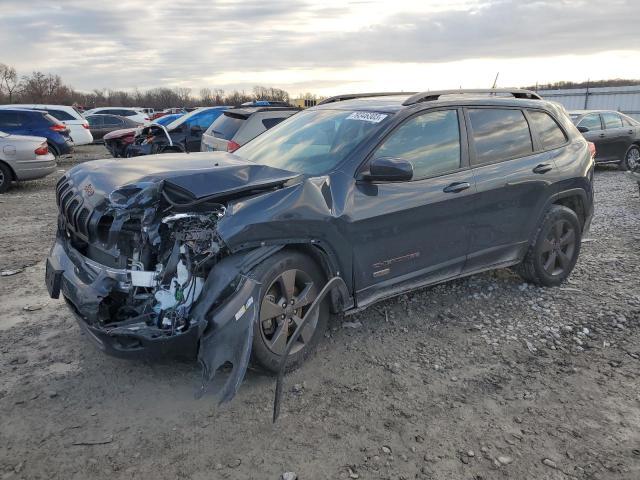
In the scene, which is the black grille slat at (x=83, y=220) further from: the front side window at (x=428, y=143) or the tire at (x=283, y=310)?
the front side window at (x=428, y=143)

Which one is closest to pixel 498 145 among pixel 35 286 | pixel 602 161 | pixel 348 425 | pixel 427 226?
pixel 427 226

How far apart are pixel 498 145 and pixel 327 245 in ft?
6.56

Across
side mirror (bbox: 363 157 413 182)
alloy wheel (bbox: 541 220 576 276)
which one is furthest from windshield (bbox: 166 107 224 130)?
side mirror (bbox: 363 157 413 182)

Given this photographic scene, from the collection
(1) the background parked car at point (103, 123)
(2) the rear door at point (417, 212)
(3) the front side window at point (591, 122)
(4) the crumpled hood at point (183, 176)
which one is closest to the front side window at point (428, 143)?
(2) the rear door at point (417, 212)

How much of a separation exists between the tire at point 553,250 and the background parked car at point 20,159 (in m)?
9.69

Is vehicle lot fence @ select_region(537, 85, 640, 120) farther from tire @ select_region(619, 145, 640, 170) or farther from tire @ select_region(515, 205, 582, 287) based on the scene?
→ tire @ select_region(515, 205, 582, 287)

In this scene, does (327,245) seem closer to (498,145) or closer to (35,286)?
(498,145)

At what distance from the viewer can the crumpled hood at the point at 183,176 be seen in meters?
3.15

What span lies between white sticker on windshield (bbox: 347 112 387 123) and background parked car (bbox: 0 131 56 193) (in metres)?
8.77

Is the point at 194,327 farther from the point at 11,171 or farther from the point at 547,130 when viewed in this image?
the point at 11,171

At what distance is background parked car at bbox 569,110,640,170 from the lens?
492 inches

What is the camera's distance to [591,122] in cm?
1260

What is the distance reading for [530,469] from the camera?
8.55 feet

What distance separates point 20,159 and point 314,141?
8672 mm
